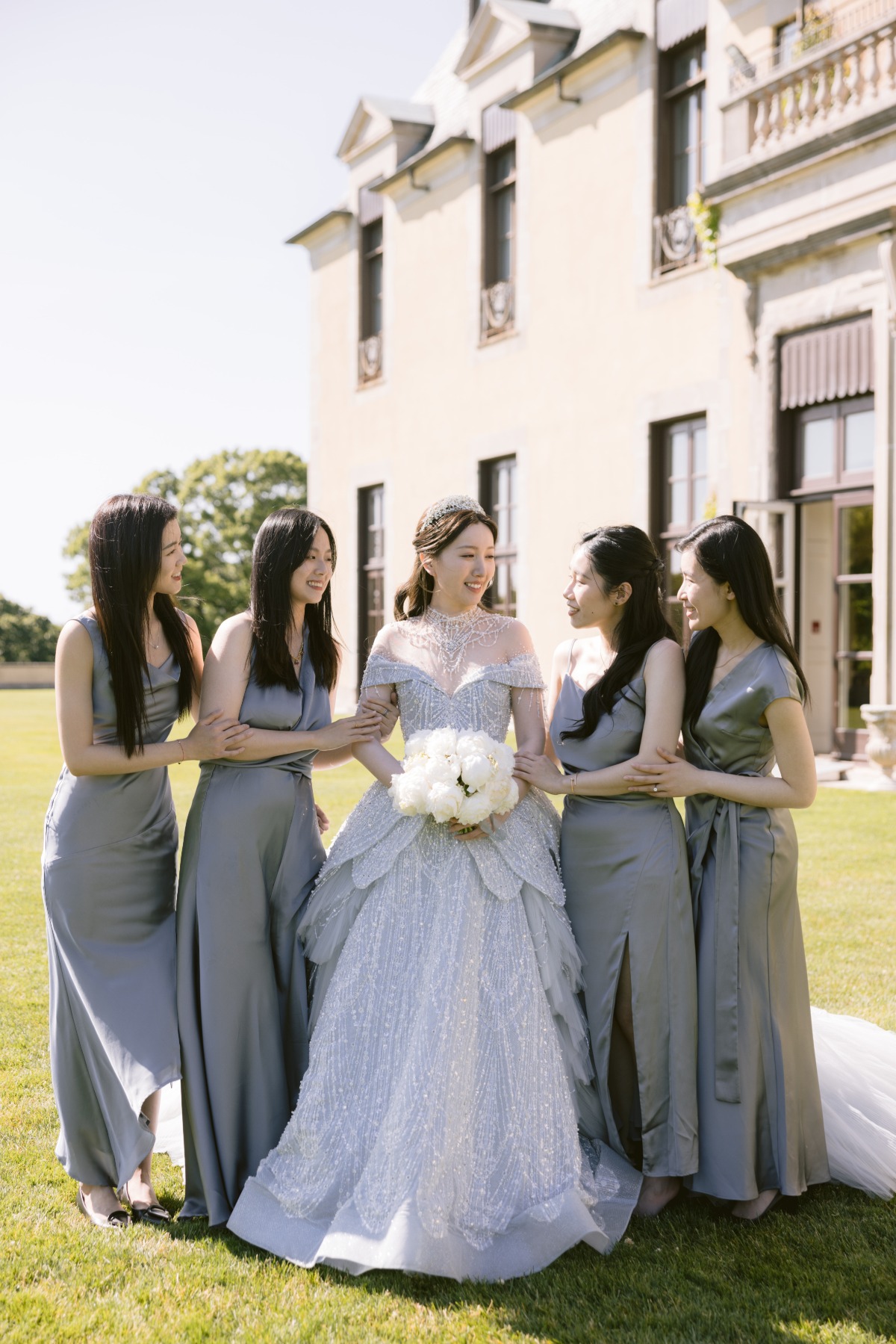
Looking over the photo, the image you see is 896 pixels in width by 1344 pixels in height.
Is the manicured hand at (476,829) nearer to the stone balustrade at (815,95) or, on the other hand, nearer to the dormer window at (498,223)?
the stone balustrade at (815,95)

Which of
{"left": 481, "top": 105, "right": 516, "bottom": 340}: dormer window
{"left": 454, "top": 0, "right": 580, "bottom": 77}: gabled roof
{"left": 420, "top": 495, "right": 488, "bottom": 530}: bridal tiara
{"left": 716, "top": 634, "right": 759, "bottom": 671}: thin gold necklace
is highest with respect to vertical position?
{"left": 454, "top": 0, "right": 580, "bottom": 77}: gabled roof

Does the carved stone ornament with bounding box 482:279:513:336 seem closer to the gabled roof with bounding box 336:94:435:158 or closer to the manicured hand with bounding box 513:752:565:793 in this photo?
the gabled roof with bounding box 336:94:435:158

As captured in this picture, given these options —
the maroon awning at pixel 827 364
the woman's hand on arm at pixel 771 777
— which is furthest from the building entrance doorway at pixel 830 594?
the woman's hand on arm at pixel 771 777

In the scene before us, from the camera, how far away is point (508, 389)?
17984mm

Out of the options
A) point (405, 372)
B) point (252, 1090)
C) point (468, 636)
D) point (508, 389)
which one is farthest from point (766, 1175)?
point (405, 372)

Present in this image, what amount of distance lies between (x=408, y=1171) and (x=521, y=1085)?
41 centimetres

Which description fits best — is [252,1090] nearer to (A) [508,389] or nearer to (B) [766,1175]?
(B) [766,1175]

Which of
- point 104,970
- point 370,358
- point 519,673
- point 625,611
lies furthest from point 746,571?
point 370,358

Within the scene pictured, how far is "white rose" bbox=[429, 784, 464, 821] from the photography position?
348 centimetres

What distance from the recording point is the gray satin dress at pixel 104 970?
3602mm

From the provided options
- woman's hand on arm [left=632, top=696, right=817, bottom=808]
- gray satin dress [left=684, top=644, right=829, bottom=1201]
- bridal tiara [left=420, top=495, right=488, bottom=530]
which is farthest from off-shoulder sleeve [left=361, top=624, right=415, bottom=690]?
gray satin dress [left=684, top=644, right=829, bottom=1201]

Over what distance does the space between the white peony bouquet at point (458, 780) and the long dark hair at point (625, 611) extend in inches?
13.6

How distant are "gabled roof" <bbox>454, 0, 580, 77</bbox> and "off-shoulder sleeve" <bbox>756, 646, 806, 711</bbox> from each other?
16.1 meters

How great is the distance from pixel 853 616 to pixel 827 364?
2.58 m
